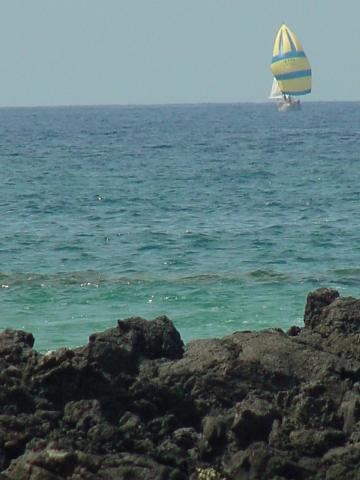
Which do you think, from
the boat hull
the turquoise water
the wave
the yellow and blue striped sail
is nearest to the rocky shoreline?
the turquoise water

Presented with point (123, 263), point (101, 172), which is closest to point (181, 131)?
point (101, 172)

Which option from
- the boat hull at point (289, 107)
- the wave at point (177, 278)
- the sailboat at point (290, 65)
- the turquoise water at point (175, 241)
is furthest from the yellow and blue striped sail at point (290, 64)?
the wave at point (177, 278)

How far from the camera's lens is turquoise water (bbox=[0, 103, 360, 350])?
19797 mm

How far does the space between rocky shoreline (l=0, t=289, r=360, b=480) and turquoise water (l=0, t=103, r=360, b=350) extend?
200 inches

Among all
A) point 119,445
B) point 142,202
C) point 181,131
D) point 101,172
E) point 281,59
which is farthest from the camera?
point 281,59

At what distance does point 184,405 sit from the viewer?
1159 cm

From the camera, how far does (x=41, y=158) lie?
61625 millimetres

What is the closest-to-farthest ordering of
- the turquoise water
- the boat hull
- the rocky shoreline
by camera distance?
the rocky shoreline → the turquoise water → the boat hull

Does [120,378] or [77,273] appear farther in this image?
[77,273]

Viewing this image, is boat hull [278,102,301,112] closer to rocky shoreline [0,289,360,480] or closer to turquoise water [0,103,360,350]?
turquoise water [0,103,360,350]

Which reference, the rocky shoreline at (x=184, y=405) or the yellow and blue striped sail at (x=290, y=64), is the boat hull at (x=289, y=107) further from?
the rocky shoreline at (x=184, y=405)

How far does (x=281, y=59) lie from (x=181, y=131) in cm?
2502

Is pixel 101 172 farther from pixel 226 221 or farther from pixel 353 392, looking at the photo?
pixel 353 392

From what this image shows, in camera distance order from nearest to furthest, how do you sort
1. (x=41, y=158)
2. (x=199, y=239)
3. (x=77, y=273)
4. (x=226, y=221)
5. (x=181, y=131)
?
(x=77, y=273) < (x=199, y=239) < (x=226, y=221) < (x=41, y=158) < (x=181, y=131)
